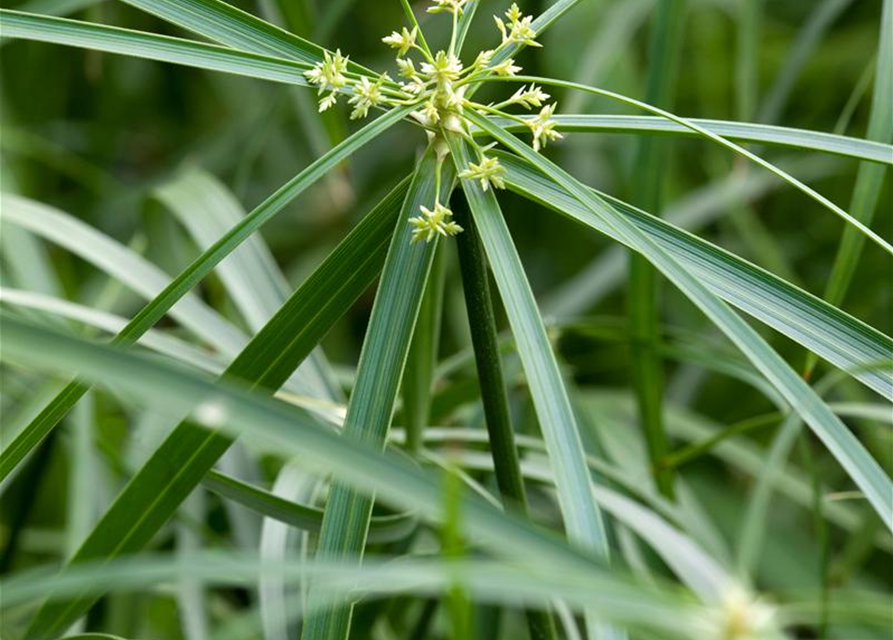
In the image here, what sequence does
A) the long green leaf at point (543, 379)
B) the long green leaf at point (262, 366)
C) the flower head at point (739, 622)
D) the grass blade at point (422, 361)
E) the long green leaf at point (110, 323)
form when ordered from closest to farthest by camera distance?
the flower head at point (739, 622), the long green leaf at point (543, 379), the long green leaf at point (262, 366), the grass blade at point (422, 361), the long green leaf at point (110, 323)

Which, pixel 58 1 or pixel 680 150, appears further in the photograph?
pixel 680 150

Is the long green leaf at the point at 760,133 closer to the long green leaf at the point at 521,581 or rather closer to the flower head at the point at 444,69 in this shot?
the flower head at the point at 444,69

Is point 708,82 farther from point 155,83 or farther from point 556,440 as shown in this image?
point 556,440

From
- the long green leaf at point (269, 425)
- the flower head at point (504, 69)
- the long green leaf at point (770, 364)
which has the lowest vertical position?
the long green leaf at point (269, 425)

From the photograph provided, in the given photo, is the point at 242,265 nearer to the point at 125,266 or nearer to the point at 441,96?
the point at 125,266

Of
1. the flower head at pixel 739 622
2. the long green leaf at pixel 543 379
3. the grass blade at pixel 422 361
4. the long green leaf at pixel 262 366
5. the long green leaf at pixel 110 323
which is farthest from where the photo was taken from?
the long green leaf at pixel 110 323

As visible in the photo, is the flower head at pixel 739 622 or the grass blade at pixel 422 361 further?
the grass blade at pixel 422 361

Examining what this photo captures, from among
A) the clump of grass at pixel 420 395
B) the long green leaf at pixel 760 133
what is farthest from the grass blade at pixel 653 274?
the long green leaf at pixel 760 133

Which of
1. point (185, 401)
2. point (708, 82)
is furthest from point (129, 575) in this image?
point (708, 82)
